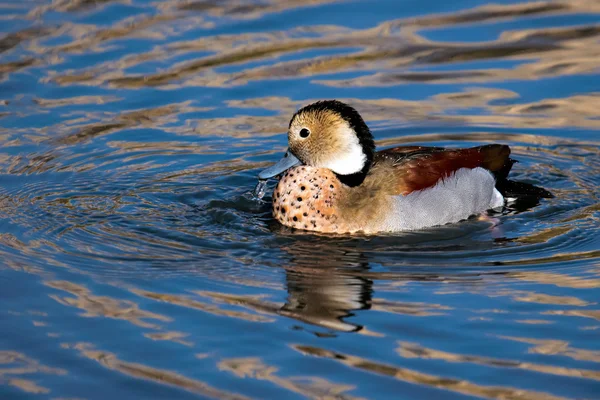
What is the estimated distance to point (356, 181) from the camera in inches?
353

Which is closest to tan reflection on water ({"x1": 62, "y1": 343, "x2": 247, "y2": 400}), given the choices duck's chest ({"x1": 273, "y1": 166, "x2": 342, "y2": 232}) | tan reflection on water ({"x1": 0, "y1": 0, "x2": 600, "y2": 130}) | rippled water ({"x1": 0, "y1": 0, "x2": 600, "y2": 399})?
rippled water ({"x1": 0, "y1": 0, "x2": 600, "y2": 399})

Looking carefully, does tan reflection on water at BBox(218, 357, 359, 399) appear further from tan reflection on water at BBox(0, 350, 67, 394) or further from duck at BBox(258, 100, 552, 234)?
duck at BBox(258, 100, 552, 234)

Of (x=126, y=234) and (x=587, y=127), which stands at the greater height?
(x=587, y=127)

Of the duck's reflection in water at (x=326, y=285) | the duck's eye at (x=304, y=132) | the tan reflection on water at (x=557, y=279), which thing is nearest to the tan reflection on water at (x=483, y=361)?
the duck's reflection in water at (x=326, y=285)

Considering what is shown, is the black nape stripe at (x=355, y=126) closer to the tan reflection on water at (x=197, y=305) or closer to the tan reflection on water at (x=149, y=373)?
the tan reflection on water at (x=197, y=305)

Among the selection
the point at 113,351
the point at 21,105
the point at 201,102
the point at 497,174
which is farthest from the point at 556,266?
the point at 21,105

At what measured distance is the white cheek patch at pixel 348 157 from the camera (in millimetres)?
8906

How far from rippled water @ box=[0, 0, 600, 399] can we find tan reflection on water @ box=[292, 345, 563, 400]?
0.02 m

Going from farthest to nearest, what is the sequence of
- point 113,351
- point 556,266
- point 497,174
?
point 497,174
point 556,266
point 113,351

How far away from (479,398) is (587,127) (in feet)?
19.7

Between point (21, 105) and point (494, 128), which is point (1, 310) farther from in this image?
point (494, 128)

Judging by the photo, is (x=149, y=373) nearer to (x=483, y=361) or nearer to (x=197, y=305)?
(x=197, y=305)

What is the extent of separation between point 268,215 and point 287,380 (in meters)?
3.42

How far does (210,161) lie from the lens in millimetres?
10461
